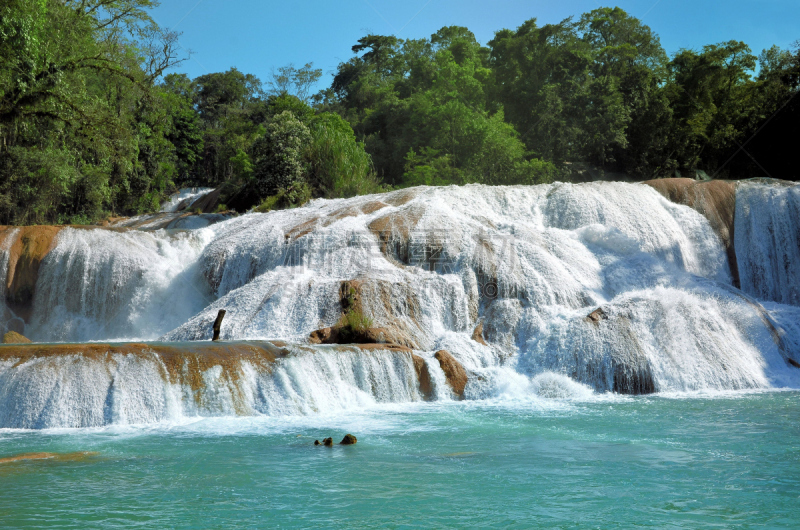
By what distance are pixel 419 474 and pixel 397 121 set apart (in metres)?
40.2

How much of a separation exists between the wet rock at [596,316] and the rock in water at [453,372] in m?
3.40

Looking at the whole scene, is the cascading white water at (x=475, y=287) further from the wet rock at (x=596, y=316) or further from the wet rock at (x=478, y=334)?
the wet rock at (x=478, y=334)

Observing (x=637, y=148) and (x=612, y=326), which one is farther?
(x=637, y=148)

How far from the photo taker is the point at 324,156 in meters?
31.9

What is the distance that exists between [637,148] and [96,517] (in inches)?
1413

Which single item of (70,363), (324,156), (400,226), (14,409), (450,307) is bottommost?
(14,409)

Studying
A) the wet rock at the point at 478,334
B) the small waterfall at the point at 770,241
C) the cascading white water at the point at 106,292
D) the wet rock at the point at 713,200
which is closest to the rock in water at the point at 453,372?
the wet rock at the point at 478,334

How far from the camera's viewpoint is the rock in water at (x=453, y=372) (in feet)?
44.3

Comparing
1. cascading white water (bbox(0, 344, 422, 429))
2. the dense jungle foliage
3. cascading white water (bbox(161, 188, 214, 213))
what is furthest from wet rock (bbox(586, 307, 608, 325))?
cascading white water (bbox(161, 188, 214, 213))

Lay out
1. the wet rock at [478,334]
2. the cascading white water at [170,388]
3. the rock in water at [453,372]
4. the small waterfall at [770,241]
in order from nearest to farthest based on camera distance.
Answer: the cascading white water at [170,388] → the rock in water at [453,372] → the wet rock at [478,334] → the small waterfall at [770,241]

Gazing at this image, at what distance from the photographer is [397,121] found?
4578cm

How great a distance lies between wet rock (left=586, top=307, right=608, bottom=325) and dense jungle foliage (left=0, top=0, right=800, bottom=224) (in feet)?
54.2

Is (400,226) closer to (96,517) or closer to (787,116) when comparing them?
(96,517)

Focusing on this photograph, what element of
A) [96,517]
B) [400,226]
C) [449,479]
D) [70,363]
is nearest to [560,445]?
[449,479]
